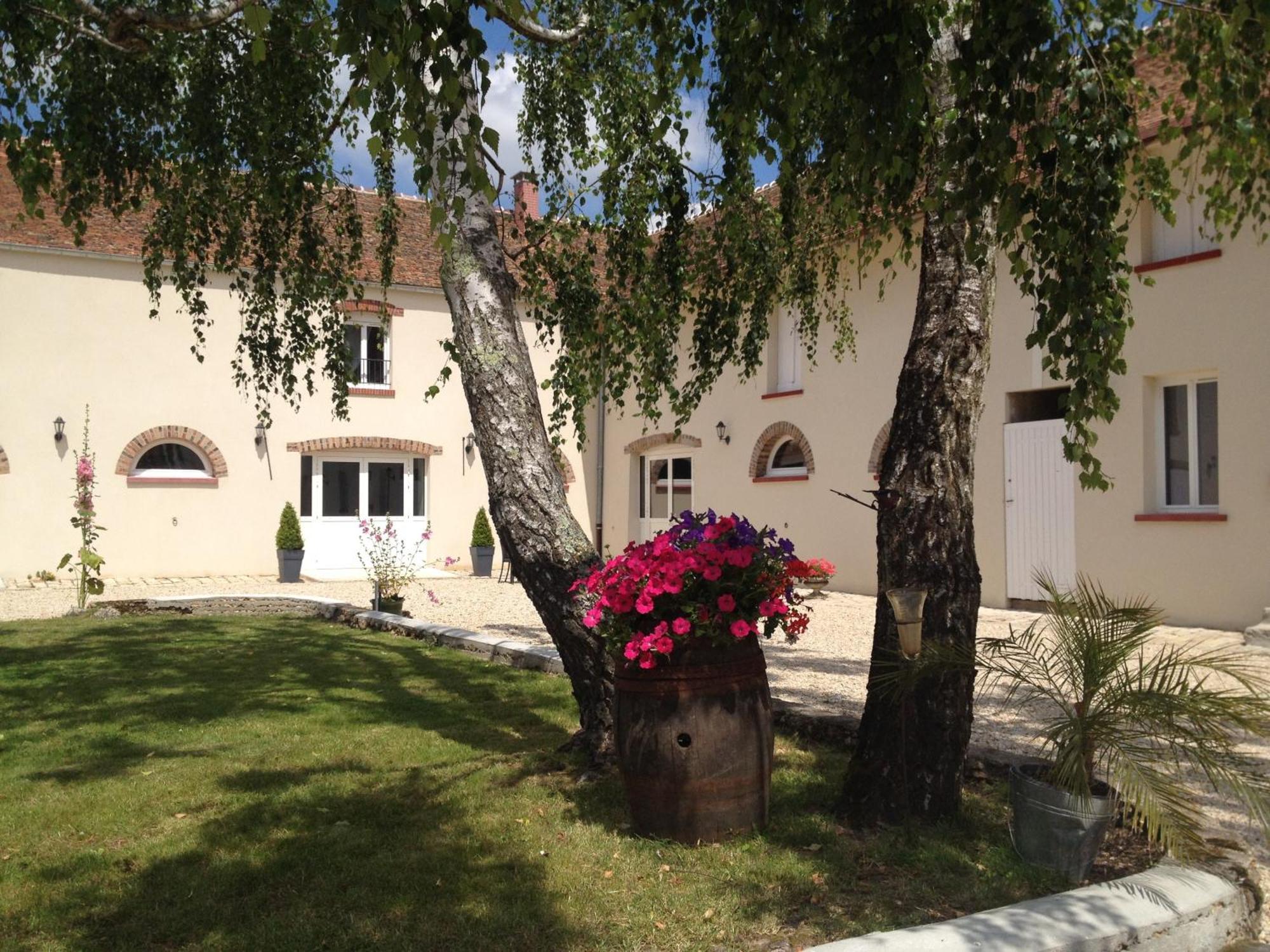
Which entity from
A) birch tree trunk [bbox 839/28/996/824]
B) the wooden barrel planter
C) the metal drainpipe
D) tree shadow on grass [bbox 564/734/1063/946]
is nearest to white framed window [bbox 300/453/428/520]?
the metal drainpipe

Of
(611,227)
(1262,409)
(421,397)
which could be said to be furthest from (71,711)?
(421,397)

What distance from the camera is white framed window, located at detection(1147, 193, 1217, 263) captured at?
9266 millimetres

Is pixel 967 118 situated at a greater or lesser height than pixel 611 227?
lesser

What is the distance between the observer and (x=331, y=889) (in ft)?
10.4

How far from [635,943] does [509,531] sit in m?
2.05

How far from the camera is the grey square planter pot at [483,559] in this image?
1661 cm

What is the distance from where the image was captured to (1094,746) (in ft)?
10.4

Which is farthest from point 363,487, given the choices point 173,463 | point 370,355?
point 173,463

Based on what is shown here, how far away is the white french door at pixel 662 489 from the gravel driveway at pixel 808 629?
3200mm

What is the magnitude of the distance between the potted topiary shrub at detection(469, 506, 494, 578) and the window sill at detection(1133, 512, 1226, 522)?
10175mm

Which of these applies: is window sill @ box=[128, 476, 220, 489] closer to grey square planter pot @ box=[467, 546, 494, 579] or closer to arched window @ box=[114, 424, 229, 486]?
arched window @ box=[114, 424, 229, 486]

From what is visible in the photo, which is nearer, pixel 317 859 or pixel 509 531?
pixel 317 859

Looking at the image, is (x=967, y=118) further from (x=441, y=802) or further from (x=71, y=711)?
(x=71, y=711)

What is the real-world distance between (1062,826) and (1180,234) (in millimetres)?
8057
